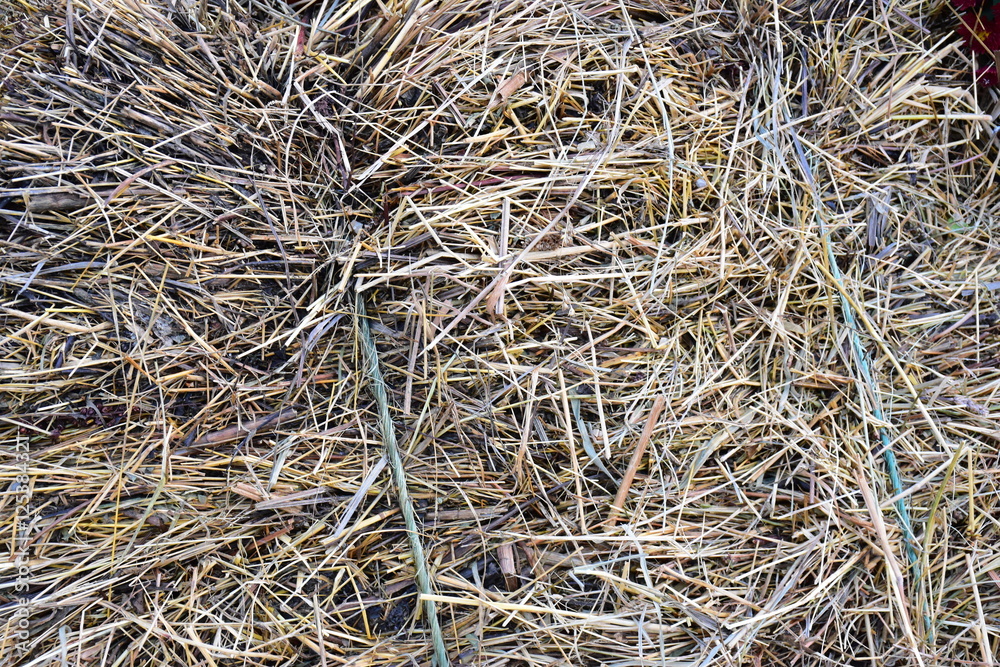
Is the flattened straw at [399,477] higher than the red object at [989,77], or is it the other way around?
the red object at [989,77]

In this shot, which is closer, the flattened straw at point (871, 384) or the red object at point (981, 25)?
the flattened straw at point (871, 384)

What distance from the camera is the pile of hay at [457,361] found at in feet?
4.13

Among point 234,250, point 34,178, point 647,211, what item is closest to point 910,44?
point 647,211

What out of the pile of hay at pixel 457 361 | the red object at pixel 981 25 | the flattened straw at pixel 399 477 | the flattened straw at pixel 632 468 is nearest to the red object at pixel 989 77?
the red object at pixel 981 25

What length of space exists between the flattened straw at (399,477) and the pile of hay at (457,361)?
37 millimetres

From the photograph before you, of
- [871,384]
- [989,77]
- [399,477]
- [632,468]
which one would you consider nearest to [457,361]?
[399,477]

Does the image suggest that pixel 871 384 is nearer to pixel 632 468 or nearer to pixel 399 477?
pixel 632 468

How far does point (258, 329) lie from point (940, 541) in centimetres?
159

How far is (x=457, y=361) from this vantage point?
1.32m

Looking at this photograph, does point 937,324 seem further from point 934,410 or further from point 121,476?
point 121,476

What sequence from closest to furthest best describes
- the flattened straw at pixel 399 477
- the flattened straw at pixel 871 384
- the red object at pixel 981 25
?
1. the flattened straw at pixel 399 477
2. the flattened straw at pixel 871 384
3. the red object at pixel 981 25

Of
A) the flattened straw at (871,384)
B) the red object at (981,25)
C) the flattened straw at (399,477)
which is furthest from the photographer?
the red object at (981,25)

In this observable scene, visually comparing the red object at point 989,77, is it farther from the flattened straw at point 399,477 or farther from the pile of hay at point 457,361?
the flattened straw at point 399,477

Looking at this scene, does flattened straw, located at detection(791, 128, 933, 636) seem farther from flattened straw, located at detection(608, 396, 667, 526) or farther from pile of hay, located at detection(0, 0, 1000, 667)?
flattened straw, located at detection(608, 396, 667, 526)
